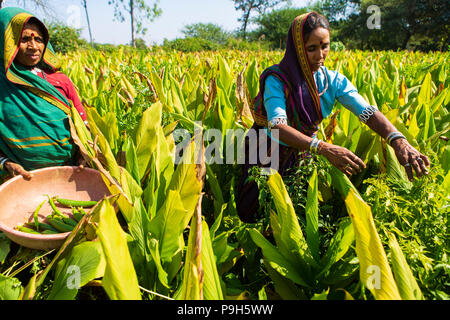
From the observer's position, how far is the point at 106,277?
0.82m

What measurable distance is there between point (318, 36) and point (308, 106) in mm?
328

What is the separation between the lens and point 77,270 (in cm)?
108

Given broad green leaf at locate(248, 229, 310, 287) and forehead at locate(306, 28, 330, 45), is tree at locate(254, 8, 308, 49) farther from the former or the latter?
broad green leaf at locate(248, 229, 310, 287)

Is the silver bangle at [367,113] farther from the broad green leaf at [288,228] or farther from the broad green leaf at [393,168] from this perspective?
the broad green leaf at [288,228]

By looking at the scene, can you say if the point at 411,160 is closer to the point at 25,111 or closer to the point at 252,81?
the point at 252,81

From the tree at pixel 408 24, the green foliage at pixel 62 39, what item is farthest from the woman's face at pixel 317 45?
the tree at pixel 408 24

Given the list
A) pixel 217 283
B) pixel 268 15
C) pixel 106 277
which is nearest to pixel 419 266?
pixel 217 283

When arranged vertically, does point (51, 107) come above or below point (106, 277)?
above

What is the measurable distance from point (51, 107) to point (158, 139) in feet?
2.16

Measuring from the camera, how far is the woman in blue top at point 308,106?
1.30 m

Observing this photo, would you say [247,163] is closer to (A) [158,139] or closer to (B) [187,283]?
(A) [158,139]

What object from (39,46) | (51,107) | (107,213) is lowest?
(107,213)

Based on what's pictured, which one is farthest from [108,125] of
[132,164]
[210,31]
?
[210,31]

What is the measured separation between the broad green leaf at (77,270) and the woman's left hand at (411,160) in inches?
48.8
